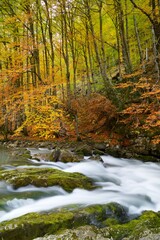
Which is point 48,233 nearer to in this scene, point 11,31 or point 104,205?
point 104,205

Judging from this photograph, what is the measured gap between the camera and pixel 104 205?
478 cm

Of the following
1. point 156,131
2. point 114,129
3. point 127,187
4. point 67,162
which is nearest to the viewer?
point 127,187

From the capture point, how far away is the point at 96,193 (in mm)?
5789

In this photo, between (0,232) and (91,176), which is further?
(91,176)

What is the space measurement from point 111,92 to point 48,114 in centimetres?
311

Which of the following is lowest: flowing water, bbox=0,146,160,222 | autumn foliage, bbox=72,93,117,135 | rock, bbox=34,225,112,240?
flowing water, bbox=0,146,160,222

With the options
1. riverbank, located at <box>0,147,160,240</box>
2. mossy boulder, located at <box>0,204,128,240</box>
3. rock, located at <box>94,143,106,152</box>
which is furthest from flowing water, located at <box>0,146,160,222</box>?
rock, located at <box>94,143,106,152</box>

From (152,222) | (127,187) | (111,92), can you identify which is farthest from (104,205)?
(111,92)

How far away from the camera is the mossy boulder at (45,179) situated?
5648mm

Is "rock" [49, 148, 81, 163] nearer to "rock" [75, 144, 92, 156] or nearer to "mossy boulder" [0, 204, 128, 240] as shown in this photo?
"rock" [75, 144, 92, 156]

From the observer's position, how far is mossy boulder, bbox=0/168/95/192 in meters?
5.65

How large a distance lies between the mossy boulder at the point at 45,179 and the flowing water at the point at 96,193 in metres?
0.13

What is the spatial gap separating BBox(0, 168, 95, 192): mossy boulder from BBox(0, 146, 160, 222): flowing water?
0.13 m

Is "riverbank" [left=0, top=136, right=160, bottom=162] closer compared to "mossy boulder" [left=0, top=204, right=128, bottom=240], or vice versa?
"mossy boulder" [left=0, top=204, right=128, bottom=240]
